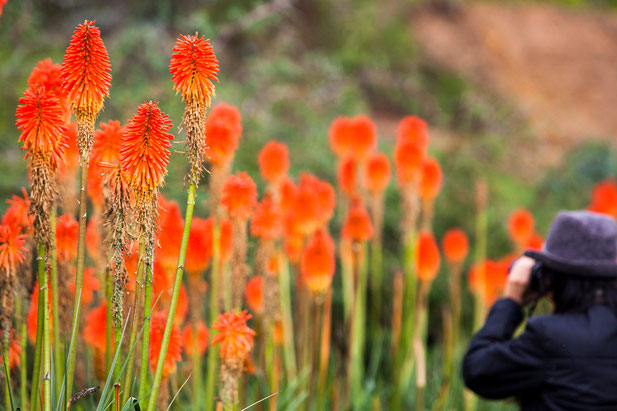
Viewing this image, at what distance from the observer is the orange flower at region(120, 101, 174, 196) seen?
148 cm

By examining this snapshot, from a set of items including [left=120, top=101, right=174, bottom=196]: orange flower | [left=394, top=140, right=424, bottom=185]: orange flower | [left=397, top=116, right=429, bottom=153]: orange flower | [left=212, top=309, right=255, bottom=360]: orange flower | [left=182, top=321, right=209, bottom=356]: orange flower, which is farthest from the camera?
[left=397, top=116, right=429, bottom=153]: orange flower

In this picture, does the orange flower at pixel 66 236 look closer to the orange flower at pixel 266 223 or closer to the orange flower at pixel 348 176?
the orange flower at pixel 266 223

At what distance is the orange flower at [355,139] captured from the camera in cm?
376

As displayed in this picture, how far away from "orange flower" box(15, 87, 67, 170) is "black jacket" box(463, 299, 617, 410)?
210 cm

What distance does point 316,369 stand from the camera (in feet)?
10.9

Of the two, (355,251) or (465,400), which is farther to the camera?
(465,400)

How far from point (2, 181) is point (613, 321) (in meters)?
4.20

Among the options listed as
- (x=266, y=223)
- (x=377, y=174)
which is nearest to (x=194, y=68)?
(x=266, y=223)

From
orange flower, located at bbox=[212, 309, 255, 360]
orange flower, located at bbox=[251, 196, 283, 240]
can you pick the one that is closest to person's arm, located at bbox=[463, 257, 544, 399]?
orange flower, located at bbox=[251, 196, 283, 240]

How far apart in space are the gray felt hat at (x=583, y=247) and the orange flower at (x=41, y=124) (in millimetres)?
2168

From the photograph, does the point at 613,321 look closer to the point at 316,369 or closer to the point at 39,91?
the point at 316,369

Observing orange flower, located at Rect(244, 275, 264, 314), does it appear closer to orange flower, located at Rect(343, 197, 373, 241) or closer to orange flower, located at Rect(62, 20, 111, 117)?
orange flower, located at Rect(343, 197, 373, 241)

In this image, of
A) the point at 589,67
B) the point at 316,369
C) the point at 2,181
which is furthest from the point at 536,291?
the point at 589,67

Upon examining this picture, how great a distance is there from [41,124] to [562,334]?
2.24 meters
